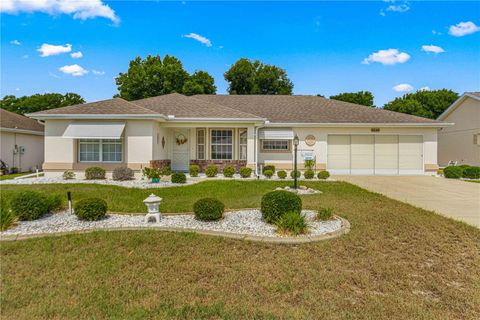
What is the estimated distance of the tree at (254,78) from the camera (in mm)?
42719

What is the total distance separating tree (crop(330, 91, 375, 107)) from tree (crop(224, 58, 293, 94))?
36.1 ft

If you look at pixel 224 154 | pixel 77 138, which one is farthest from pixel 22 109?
pixel 224 154

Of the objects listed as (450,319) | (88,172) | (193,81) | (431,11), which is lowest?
(450,319)

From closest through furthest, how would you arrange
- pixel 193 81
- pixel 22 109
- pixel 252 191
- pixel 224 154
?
pixel 252 191, pixel 224 154, pixel 193 81, pixel 22 109

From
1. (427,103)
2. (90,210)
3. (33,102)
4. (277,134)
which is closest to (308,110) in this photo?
(277,134)

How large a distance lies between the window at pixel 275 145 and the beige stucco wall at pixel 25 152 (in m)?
18.9

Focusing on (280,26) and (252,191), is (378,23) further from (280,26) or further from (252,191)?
(252,191)

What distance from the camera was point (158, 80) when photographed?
130ft

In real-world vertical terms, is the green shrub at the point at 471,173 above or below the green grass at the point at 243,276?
above

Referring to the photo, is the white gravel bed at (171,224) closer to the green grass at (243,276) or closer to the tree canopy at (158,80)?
the green grass at (243,276)

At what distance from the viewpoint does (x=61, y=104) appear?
45062 mm

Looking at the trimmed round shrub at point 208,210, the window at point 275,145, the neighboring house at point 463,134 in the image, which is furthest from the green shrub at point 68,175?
the neighboring house at point 463,134

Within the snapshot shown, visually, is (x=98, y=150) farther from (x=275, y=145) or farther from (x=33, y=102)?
(x=33, y=102)

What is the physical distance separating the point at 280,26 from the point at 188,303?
16.2 m
